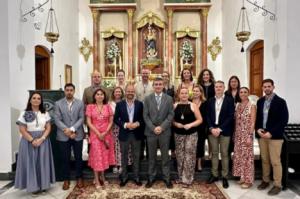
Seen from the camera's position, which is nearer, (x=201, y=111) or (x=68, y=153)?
(x=68, y=153)

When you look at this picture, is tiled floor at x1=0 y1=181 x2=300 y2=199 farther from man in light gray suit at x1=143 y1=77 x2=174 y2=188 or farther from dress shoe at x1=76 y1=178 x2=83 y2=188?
man in light gray suit at x1=143 y1=77 x2=174 y2=188

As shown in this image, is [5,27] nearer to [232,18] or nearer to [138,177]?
[138,177]

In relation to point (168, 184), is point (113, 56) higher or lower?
higher

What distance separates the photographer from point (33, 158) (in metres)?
3.77

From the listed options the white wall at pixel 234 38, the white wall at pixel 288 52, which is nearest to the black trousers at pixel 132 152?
the white wall at pixel 288 52

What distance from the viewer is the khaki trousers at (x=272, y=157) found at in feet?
12.6

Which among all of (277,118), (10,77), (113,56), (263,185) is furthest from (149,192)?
(113,56)

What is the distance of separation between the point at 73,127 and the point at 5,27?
1.96 meters

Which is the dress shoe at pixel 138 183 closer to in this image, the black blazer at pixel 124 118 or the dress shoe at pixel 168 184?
the dress shoe at pixel 168 184

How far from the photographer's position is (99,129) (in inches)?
160

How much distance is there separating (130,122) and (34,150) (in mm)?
1319

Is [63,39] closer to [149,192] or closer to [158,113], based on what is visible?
[158,113]

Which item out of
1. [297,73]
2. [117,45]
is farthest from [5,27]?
[117,45]

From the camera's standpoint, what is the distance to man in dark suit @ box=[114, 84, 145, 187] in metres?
4.02
